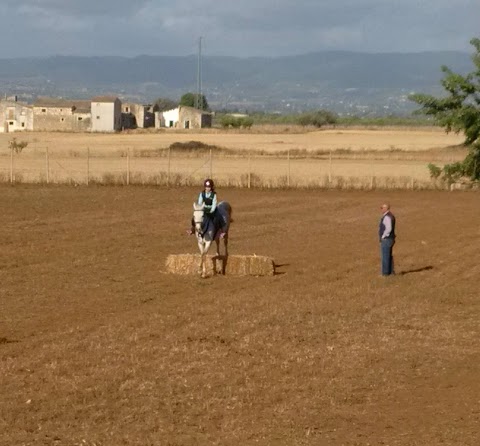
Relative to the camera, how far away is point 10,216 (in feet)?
Result: 122

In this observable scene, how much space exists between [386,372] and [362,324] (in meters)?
3.41

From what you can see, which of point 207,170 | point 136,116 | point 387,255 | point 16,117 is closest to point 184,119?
point 136,116

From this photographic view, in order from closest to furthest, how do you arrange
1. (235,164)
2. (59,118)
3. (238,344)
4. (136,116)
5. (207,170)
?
(238,344)
(207,170)
(235,164)
(59,118)
(136,116)

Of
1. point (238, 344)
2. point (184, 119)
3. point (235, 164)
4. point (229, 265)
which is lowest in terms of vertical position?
point (238, 344)

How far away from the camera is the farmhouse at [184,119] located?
168m

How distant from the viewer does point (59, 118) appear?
147 m

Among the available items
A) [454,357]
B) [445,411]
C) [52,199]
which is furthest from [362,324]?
[52,199]

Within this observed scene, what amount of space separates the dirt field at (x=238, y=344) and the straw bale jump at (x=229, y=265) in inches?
21.8

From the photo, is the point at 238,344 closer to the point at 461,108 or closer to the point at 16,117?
the point at 461,108

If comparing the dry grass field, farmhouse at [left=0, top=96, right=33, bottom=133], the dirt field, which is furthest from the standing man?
farmhouse at [left=0, top=96, right=33, bottom=133]

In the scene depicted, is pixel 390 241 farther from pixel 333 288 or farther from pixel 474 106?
pixel 474 106

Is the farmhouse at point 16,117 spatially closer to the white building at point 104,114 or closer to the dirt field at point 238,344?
the white building at point 104,114

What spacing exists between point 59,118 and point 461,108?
118 meters

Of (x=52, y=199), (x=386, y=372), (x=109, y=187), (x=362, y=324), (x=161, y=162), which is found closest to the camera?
(x=386, y=372)
